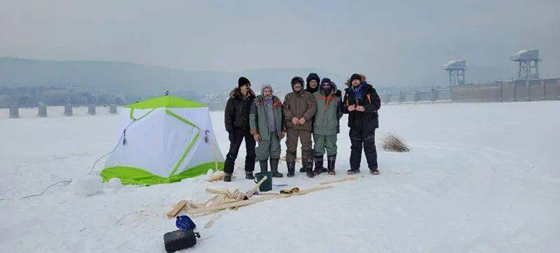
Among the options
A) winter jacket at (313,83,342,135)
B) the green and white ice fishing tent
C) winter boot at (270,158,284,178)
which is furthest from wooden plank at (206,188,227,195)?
winter jacket at (313,83,342,135)

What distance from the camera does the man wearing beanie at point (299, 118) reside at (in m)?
6.25

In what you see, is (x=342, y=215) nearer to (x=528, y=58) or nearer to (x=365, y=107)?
(x=365, y=107)

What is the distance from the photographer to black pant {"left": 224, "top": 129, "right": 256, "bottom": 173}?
6.22m

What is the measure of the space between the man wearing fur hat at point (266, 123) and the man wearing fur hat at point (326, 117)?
2.12 feet

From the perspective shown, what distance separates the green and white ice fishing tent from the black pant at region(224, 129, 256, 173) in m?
0.96

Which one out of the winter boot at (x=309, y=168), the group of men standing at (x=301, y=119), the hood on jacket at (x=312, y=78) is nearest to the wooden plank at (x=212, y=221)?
the group of men standing at (x=301, y=119)

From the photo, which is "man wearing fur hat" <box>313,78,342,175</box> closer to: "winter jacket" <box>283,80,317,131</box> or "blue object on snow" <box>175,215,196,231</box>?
"winter jacket" <box>283,80,317,131</box>

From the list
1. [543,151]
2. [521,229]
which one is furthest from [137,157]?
[543,151]

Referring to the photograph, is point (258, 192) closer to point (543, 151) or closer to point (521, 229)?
point (521, 229)

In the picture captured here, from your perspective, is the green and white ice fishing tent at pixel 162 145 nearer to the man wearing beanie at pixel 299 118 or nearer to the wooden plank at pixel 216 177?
the wooden plank at pixel 216 177

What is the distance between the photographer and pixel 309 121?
6355 millimetres

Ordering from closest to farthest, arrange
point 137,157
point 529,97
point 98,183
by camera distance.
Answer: point 98,183 < point 137,157 < point 529,97

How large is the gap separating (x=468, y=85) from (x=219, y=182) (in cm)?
6395

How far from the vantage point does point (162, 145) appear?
22.6 ft
